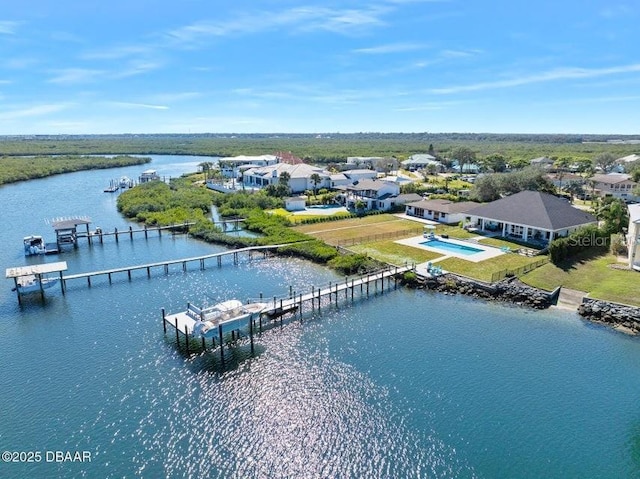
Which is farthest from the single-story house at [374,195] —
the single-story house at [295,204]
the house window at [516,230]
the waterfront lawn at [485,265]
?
the waterfront lawn at [485,265]

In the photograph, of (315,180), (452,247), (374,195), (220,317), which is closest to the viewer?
(220,317)

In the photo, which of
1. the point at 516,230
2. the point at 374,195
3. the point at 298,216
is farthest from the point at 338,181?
the point at 516,230

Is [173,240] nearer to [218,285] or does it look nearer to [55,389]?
[218,285]

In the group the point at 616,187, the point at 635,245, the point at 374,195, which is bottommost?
the point at 635,245

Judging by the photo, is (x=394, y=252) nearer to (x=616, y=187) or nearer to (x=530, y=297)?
(x=530, y=297)

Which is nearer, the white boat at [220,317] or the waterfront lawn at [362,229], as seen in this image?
the white boat at [220,317]

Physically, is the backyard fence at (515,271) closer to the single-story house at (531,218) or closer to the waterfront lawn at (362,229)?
the single-story house at (531,218)
